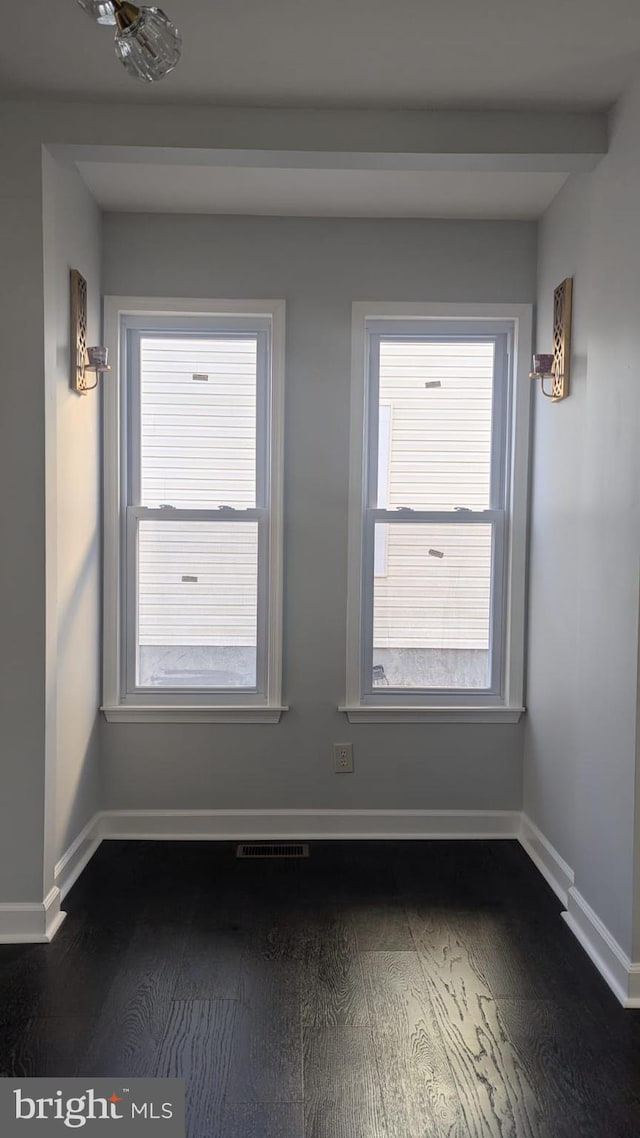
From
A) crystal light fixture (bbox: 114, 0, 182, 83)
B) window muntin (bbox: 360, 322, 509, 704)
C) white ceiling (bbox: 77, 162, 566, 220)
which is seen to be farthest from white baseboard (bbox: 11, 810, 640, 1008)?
crystal light fixture (bbox: 114, 0, 182, 83)

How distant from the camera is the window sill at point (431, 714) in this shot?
11.6ft

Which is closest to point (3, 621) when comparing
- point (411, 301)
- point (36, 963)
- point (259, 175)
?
point (36, 963)

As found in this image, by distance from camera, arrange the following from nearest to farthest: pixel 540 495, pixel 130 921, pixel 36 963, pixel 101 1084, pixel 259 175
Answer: pixel 101 1084 < pixel 36 963 < pixel 130 921 < pixel 259 175 < pixel 540 495

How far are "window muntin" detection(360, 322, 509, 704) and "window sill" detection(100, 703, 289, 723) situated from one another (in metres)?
0.44

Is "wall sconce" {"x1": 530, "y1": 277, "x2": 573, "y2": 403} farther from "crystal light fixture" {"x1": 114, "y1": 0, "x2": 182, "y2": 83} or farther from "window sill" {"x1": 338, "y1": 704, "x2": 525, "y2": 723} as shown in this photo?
"crystal light fixture" {"x1": 114, "y1": 0, "x2": 182, "y2": 83}

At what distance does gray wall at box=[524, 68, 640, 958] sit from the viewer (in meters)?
2.40

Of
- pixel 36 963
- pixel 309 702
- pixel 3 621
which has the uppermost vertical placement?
pixel 3 621

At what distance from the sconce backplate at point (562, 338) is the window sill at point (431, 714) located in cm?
130

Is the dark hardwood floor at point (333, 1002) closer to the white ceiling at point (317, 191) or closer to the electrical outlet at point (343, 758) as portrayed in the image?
the electrical outlet at point (343, 758)

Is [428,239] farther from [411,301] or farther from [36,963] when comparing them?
[36,963]

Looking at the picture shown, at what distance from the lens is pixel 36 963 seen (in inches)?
100

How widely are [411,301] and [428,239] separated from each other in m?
0.26

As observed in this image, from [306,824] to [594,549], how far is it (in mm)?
1700

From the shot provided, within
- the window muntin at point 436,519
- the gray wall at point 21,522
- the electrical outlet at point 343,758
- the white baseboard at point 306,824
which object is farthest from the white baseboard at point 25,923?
the window muntin at point 436,519
